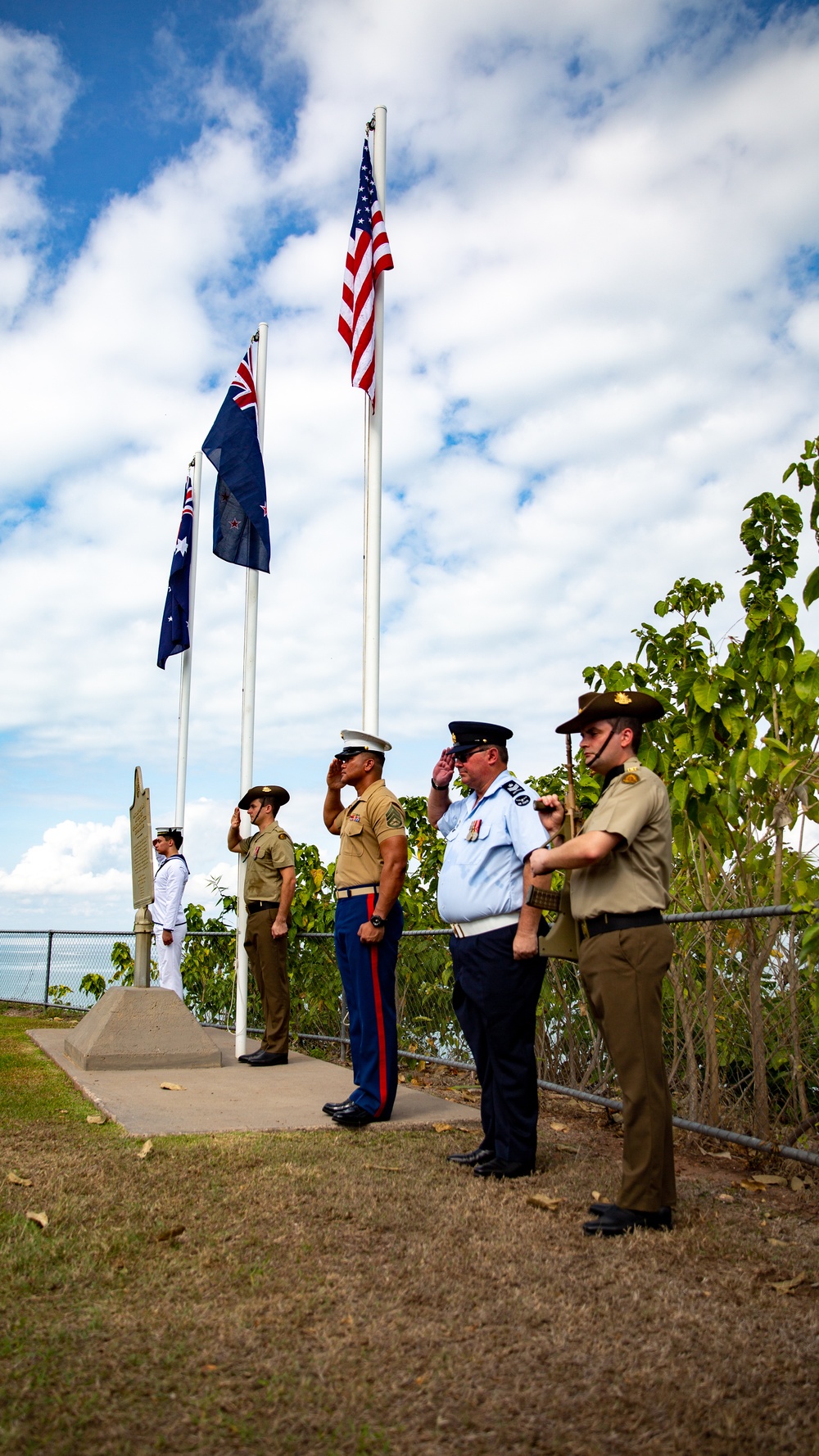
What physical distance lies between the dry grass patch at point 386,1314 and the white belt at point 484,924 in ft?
3.32

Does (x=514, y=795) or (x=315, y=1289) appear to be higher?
(x=514, y=795)

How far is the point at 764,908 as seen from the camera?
443cm

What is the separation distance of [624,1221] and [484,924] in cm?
134

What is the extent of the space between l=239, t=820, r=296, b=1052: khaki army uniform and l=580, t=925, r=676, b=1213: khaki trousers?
4.37m

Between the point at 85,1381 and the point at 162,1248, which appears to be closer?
the point at 85,1381

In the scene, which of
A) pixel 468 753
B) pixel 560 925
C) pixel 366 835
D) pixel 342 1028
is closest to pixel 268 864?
pixel 342 1028

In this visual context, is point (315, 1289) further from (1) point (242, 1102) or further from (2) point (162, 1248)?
(1) point (242, 1102)

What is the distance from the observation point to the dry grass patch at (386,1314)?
7.50ft

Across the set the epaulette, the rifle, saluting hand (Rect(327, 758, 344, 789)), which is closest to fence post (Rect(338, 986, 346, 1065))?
saluting hand (Rect(327, 758, 344, 789))

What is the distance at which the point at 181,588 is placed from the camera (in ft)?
40.2

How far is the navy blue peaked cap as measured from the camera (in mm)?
4895

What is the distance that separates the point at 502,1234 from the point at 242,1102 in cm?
290

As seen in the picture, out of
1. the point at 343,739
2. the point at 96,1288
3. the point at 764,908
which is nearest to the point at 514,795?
the point at 764,908

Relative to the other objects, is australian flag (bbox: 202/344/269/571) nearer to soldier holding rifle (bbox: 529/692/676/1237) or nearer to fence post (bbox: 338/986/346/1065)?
fence post (bbox: 338/986/346/1065)
